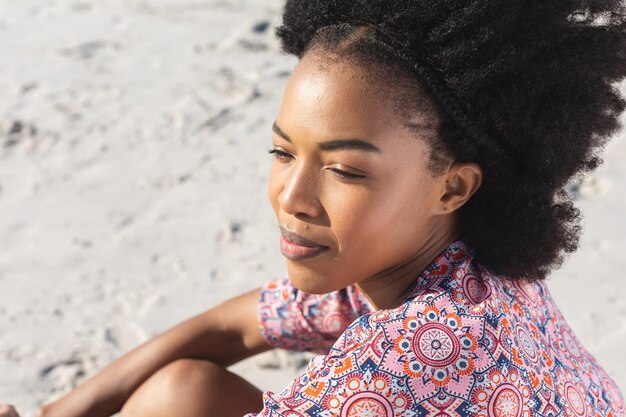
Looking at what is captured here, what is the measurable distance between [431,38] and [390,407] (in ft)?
2.14

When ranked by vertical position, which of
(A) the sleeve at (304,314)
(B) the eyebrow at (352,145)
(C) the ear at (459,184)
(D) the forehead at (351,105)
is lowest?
(A) the sleeve at (304,314)

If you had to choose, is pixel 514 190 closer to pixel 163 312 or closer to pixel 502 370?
pixel 502 370

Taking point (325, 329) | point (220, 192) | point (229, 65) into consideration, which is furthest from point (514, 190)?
point (229, 65)

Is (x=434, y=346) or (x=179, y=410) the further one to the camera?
(x=179, y=410)

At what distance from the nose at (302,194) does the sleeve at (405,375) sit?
0.23 meters

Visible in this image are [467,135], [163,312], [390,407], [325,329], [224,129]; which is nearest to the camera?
[390,407]

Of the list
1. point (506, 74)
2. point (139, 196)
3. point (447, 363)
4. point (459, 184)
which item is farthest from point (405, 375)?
point (139, 196)

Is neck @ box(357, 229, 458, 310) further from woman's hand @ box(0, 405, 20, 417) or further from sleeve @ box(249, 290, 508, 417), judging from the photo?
woman's hand @ box(0, 405, 20, 417)

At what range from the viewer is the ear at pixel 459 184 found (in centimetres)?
164

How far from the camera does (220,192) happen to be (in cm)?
364

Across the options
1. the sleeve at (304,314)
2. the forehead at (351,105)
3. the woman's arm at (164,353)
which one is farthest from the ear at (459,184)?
the woman's arm at (164,353)

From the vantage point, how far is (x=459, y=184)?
5.47ft

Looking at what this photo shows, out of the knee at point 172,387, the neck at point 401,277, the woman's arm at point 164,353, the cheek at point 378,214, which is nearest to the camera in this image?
the cheek at point 378,214

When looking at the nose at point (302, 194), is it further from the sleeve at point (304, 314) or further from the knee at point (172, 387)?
the knee at point (172, 387)
